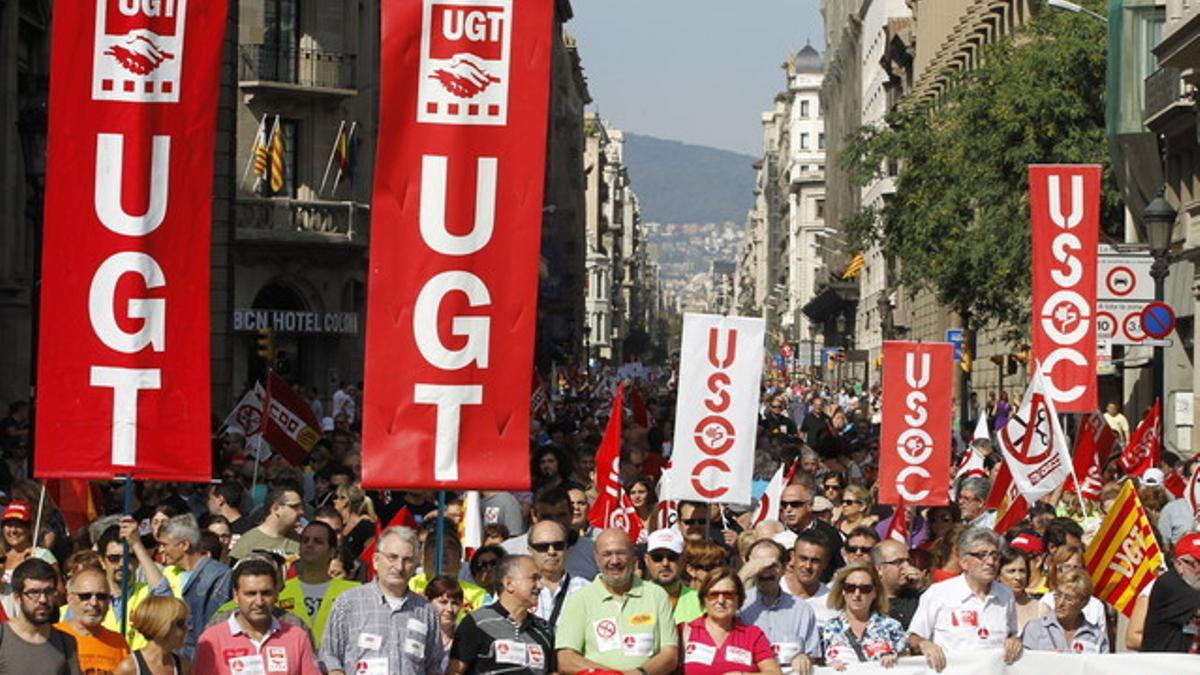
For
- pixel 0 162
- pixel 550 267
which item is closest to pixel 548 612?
pixel 0 162

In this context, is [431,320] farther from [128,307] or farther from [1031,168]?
[1031,168]

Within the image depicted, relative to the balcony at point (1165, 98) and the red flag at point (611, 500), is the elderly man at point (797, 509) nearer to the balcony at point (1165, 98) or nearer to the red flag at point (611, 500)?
the red flag at point (611, 500)

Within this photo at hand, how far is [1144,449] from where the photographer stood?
2108cm

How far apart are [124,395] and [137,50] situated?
1415 millimetres

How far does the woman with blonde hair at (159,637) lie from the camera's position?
31.6 ft

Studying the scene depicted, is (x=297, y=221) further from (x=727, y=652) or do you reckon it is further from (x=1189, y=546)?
(x=727, y=652)

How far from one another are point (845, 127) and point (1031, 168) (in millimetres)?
105331

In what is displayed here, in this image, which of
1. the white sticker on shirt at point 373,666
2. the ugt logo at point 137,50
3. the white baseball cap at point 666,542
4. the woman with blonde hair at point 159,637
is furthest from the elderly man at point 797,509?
the woman with blonde hair at point 159,637

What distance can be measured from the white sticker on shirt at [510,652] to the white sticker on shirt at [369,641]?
1.50 feet

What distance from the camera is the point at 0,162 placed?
33.8 m

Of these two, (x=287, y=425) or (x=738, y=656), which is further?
(x=287, y=425)

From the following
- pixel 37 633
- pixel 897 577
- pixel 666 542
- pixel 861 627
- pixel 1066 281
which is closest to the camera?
pixel 37 633

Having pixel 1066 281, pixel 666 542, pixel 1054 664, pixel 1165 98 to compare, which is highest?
pixel 1165 98

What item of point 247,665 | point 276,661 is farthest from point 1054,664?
point 247,665
